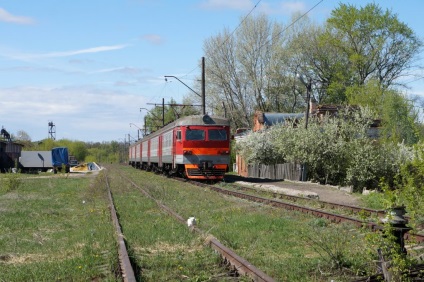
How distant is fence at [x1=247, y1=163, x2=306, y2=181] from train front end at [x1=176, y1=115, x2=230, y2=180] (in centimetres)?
598

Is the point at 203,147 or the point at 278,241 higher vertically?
the point at 203,147

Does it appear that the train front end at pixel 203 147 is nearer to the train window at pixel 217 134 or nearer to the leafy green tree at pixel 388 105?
the train window at pixel 217 134

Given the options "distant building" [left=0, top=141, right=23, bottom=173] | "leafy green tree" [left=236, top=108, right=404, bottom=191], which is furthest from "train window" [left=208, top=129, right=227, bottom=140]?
"distant building" [left=0, top=141, right=23, bottom=173]

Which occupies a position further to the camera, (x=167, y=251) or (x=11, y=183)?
(x=11, y=183)

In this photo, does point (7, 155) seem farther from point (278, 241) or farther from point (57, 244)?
point (278, 241)

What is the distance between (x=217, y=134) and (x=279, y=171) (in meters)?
9.54

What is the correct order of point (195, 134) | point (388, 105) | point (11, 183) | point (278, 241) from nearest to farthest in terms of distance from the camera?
1. point (278, 241)
2. point (11, 183)
3. point (195, 134)
4. point (388, 105)

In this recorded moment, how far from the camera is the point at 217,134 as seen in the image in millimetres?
30000

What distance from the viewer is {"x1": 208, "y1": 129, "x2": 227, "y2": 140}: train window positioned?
29891 mm

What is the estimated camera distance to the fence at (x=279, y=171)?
3447 cm

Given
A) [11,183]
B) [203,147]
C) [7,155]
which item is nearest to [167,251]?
[203,147]

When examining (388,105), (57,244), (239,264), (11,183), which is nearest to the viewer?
(239,264)

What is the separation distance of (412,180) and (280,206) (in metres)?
8.56

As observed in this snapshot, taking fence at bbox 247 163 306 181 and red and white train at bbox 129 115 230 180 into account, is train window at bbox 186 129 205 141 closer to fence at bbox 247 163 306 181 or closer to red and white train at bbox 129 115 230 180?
red and white train at bbox 129 115 230 180
